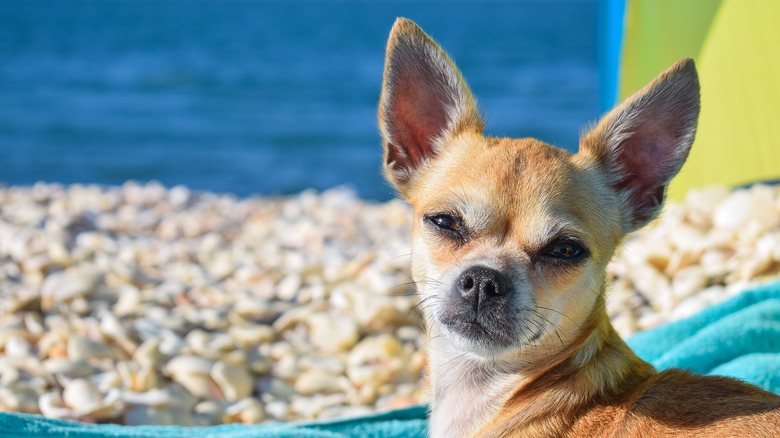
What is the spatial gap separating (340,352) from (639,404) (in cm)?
258

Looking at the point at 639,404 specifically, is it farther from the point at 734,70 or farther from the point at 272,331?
the point at 734,70

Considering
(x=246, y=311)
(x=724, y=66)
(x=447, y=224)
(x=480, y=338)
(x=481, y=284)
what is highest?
(x=724, y=66)

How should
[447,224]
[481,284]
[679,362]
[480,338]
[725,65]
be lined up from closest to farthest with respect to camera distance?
[481,284], [480,338], [447,224], [679,362], [725,65]

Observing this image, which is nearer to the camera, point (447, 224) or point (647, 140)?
point (447, 224)

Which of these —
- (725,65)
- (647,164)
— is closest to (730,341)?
(647,164)

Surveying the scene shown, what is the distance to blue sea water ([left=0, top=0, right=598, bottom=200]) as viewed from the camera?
1405 cm

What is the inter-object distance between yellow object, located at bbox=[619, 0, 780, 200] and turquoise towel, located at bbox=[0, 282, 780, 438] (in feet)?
6.08

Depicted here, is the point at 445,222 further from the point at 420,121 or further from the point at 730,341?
the point at 730,341

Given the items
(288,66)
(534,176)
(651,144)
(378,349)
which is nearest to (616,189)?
(651,144)

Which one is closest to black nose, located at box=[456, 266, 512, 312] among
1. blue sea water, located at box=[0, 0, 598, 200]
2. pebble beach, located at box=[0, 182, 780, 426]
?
pebble beach, located at box=[0, 182, 780, 426]

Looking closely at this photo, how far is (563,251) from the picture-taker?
8.68 ft

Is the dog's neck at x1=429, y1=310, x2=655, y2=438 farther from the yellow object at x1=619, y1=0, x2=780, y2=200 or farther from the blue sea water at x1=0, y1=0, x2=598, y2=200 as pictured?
the yellow object at x1=619, y1=0, x2=780, y2=200

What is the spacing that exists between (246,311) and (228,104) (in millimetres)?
16899

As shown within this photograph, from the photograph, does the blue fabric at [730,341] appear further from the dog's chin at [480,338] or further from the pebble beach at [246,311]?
the dog's chin at [480,338]
